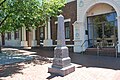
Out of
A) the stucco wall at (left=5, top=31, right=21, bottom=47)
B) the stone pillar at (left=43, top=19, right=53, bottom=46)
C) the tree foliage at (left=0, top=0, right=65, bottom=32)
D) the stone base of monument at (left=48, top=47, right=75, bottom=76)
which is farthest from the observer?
the stucco wall at (left=5, top=31, right=21, bottom=47)

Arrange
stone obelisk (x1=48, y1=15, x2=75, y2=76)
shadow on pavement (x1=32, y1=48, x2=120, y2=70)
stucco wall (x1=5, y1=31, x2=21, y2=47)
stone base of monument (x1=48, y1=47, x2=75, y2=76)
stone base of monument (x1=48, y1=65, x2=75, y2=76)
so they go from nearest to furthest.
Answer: stone base of monument (x1=48, y1=65, x2=75, y2=76) → stone base of monument (x1=48, y1=47, x2=75, y2=76) → stone obelisk (x1=48, y1=15, x2=75, y2=76) → shadow on pavement (x1=32, y1=48, x2=120, y2=70) → stucco wall (x1=5, y1=31, x2=21, y2=47)

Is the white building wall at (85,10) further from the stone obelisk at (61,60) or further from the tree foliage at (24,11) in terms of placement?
the stone obelisk at (61,60)

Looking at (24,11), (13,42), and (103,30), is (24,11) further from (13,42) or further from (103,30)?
(13,42)

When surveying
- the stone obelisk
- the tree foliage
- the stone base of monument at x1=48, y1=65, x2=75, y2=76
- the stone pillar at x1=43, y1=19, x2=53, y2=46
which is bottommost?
the stone base of monument at x1=48, y1=65, x2=75, y2=76

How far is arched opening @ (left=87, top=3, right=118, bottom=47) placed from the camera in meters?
17.2

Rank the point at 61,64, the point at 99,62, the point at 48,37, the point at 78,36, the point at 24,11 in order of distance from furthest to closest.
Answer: the point at 48,37, the point at 78,36, the point at 24,11, the point at 99,62, the point at 61,64

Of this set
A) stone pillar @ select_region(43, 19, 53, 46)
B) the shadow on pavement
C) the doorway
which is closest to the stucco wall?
stone pillar @ select_region(43, 19, 53, 46)

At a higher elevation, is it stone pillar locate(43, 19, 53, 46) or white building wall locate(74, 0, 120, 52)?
white building wall locate(74, 0, 120, 52)

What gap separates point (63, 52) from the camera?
32.1 feet

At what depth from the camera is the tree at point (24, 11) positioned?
13949mm

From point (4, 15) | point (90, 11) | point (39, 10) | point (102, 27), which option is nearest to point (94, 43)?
point (102, 27)

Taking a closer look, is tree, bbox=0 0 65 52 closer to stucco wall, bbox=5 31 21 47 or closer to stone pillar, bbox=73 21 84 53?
stone pillar, bbox=73 21 84 53

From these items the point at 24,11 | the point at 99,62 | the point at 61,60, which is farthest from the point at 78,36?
the point at 61,60

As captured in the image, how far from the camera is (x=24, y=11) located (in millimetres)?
13867
